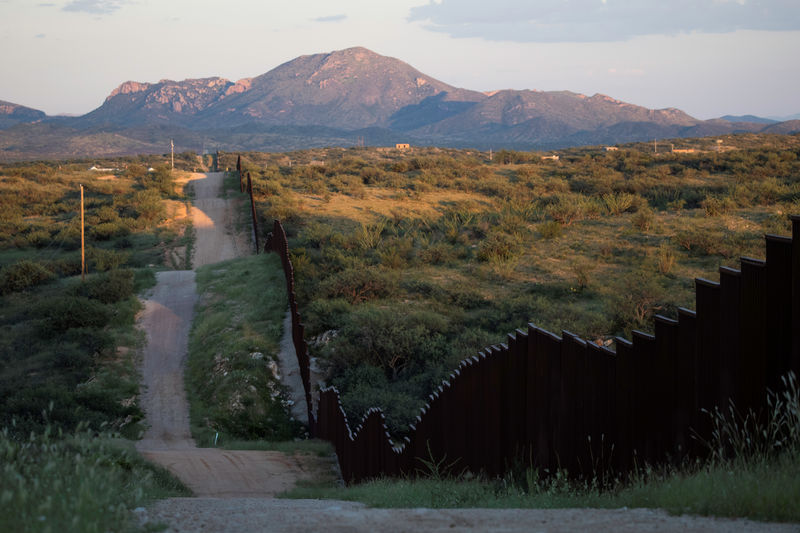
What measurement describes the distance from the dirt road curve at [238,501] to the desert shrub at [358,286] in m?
3.25

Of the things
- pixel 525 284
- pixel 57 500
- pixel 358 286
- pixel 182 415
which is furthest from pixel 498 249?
pixel 57 500

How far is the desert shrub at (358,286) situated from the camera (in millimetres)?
18141

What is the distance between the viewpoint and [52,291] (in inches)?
915

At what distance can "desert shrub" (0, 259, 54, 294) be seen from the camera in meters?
24.0


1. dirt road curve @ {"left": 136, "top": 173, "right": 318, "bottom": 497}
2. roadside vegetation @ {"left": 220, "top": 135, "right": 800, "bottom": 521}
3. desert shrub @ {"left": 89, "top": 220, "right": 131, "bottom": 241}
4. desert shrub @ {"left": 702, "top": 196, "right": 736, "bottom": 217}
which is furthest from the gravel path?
desert shrub @ {"left": 89, "top": 220, "right": 131, "bottom": 241}

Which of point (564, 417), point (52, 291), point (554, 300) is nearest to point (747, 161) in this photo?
point (554, 300)

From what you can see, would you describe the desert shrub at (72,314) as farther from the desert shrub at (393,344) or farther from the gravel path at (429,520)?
the gravel path at (429,520)

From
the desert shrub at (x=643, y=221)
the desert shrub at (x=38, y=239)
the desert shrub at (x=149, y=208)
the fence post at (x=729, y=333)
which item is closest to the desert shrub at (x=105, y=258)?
the desert shrub at (x=38, y=239)

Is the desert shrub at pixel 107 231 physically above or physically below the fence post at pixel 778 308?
below

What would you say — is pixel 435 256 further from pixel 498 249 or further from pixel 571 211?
pixel 571 211

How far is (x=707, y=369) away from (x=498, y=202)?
31259mm

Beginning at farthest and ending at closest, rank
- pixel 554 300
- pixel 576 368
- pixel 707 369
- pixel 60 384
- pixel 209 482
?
1. pixel 554 300
2. pixel 60 384
3. pixel 209 482
4. pixel 576 368
5. pixel 707 369

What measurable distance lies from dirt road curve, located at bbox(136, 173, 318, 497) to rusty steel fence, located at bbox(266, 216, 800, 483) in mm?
3394

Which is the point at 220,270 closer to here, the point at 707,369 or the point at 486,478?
the point at 486,478
